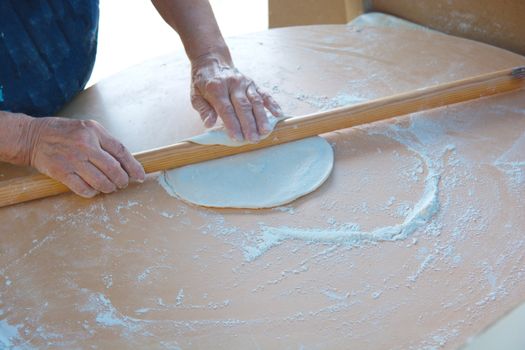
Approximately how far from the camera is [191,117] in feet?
5.08

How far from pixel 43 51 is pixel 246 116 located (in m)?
0.63

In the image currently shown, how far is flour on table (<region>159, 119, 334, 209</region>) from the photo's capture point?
125cm

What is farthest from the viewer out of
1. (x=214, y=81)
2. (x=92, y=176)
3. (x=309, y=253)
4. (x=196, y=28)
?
(x=196, y=28)

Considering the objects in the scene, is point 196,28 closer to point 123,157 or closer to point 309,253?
point 123,157

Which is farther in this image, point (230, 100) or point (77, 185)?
point (230, 100)

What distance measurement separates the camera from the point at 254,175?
1.30 metres

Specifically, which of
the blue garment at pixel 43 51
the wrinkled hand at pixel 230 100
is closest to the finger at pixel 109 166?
the wrinkled hand at pixel 230 100

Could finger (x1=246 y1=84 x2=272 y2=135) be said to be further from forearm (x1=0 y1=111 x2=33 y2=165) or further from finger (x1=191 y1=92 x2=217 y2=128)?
forearm (x1=0 y1=111 x2=33 y2=165)

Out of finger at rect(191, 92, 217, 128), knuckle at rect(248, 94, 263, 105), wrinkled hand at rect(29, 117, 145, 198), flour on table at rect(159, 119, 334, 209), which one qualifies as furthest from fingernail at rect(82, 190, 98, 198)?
knuckle at rect(248, 94, 263, 105)

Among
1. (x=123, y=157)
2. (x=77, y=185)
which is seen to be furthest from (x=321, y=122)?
(x=77, y=185)

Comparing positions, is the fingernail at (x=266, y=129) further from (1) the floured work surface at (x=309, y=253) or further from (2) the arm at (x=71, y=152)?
(2) the arm at (x=71, y=152)

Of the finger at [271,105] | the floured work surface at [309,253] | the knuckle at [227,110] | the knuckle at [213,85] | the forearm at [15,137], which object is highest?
the forearm at [15,137]

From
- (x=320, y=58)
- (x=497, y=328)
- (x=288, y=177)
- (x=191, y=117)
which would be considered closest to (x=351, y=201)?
(x=288, y=177)

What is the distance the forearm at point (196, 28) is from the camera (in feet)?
5.22
